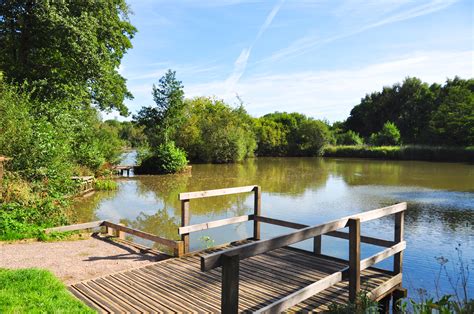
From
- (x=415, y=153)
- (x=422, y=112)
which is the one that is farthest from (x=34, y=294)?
(x=422, y=112)

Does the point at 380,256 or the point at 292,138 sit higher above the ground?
the point at 292,138

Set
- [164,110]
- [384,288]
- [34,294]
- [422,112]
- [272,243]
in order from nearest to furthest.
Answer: [272,243] → [34,294] → [384,288] → [164,110] → [422,112]

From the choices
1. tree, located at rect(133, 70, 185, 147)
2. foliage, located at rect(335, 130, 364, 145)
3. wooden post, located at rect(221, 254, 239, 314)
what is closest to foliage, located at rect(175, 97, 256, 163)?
tree, located at rect(133, 70, 185, 147)

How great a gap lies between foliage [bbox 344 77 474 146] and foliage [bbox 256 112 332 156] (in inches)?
496

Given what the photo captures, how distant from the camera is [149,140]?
3534 centimetres

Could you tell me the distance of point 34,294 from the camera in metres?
4.53

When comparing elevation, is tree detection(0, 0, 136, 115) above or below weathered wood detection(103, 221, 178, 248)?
above

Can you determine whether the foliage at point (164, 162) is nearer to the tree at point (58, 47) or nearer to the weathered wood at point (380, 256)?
the tree at point (58, 47)

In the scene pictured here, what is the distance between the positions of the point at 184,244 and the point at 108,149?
21574mm

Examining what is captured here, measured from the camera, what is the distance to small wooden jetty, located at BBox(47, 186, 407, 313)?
13.5 ft

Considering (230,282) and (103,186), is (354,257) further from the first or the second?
(103,186)

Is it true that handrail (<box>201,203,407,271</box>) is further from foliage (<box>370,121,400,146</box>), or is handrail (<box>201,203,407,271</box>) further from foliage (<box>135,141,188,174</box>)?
foliage (<box>370,121,400,146</box>)

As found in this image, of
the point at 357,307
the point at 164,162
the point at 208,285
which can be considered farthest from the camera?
the point at 164,162

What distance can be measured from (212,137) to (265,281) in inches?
1335
